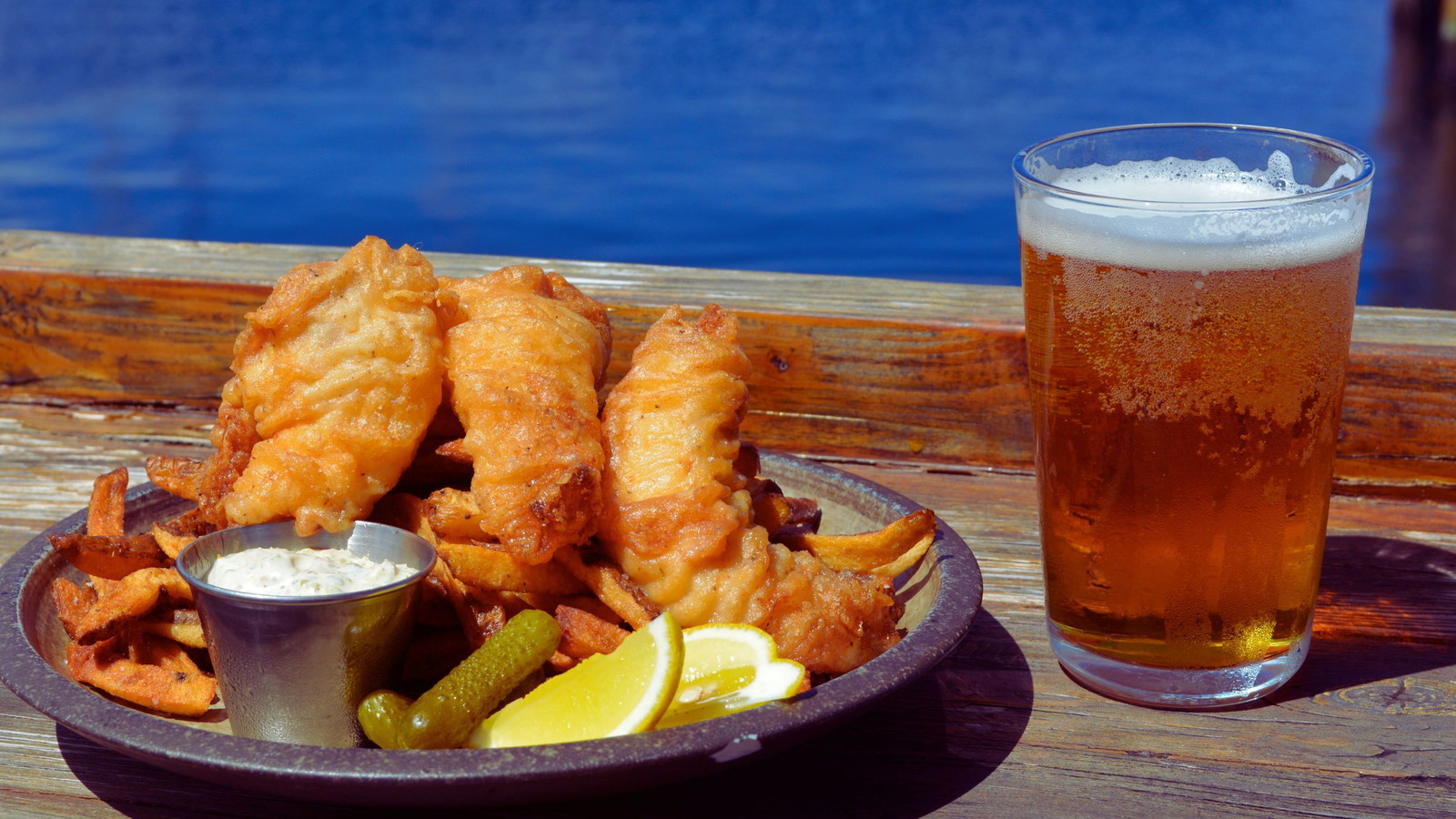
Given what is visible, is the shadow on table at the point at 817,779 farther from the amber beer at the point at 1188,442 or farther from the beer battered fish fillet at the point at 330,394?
the beer battered fish fillet at the point at 330,394

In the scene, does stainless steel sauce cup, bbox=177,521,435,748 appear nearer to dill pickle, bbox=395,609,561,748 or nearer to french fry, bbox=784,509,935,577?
dill pickle, bbox=395,609,561,748

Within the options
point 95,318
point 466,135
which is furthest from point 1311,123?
point 95,318

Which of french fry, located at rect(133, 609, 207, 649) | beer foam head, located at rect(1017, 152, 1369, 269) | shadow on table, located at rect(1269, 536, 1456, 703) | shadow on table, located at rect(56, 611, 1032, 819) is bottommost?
shadow on table, located at rect(1269, 536, 1456, 703)

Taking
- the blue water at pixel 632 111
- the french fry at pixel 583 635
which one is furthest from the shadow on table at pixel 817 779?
the blue water at pixel 632 111

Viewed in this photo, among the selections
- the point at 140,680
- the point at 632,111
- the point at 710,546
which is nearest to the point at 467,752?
the point at 710,546

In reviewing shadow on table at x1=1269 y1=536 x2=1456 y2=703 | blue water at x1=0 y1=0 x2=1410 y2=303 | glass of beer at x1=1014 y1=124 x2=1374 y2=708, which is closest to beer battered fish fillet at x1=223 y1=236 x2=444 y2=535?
glass of beer at x1=1014 y1=124 x2=1374 y2=708

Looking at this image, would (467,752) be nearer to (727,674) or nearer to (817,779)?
(727,674)
